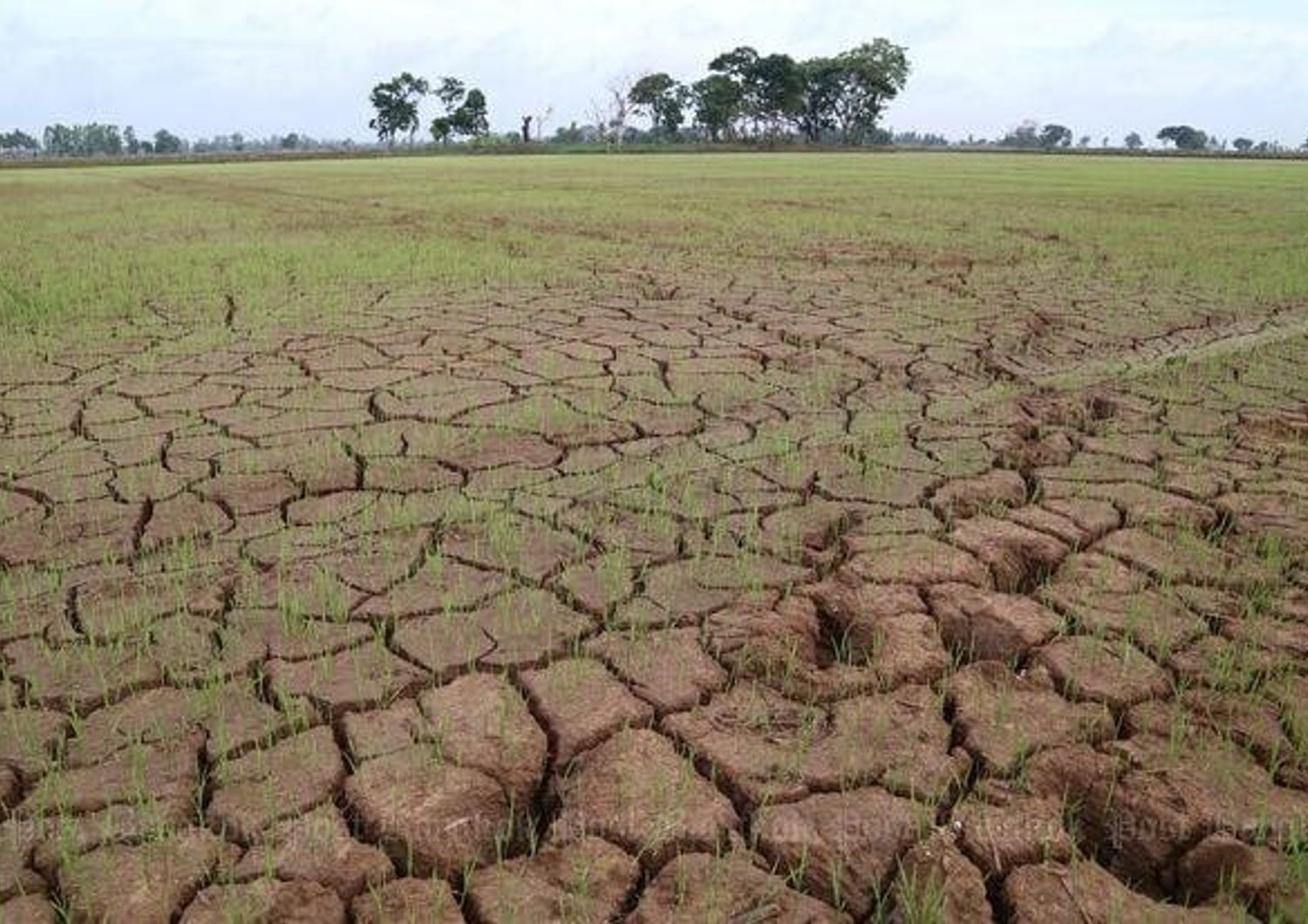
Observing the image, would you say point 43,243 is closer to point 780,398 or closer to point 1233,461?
point 780,398

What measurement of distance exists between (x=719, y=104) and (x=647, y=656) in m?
56.5

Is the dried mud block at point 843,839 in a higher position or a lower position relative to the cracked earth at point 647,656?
lower

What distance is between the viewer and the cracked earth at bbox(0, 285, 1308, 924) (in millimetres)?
1455

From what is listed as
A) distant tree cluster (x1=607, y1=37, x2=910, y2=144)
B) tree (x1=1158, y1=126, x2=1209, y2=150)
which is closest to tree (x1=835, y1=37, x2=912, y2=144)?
distant tree cluster (x1=607, y1=37, x2=910, y2=144)

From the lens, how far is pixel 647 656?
1982mm

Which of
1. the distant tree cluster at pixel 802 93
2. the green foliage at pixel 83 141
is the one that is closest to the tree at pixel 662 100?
the distant tree cluster at pixel 802 93

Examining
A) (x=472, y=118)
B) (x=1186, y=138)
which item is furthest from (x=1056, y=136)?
(x=472, y=118)

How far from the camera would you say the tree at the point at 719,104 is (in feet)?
180

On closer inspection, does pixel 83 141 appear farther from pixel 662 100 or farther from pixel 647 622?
pixel 647 622

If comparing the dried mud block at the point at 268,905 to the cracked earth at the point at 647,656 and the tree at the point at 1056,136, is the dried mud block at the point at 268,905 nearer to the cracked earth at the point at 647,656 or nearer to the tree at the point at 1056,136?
the cracked earth at the point at 647,656

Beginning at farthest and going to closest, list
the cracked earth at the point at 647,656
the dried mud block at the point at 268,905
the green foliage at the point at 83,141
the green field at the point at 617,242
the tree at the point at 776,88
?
the green foliage at the point at 83,141 → the tree at the point at 776,88 → the green field at the point at 617,242 → the cracked earth at the point at 647,656 → the dried mud block at the point at 268,905

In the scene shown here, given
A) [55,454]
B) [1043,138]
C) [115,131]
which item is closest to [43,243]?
[55,454]

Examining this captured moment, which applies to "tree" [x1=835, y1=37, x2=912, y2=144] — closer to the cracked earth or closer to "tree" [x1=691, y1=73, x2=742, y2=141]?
"tree" [x1=691, y1=73, x2=742, y2=141]

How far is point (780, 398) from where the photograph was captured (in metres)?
3.79
